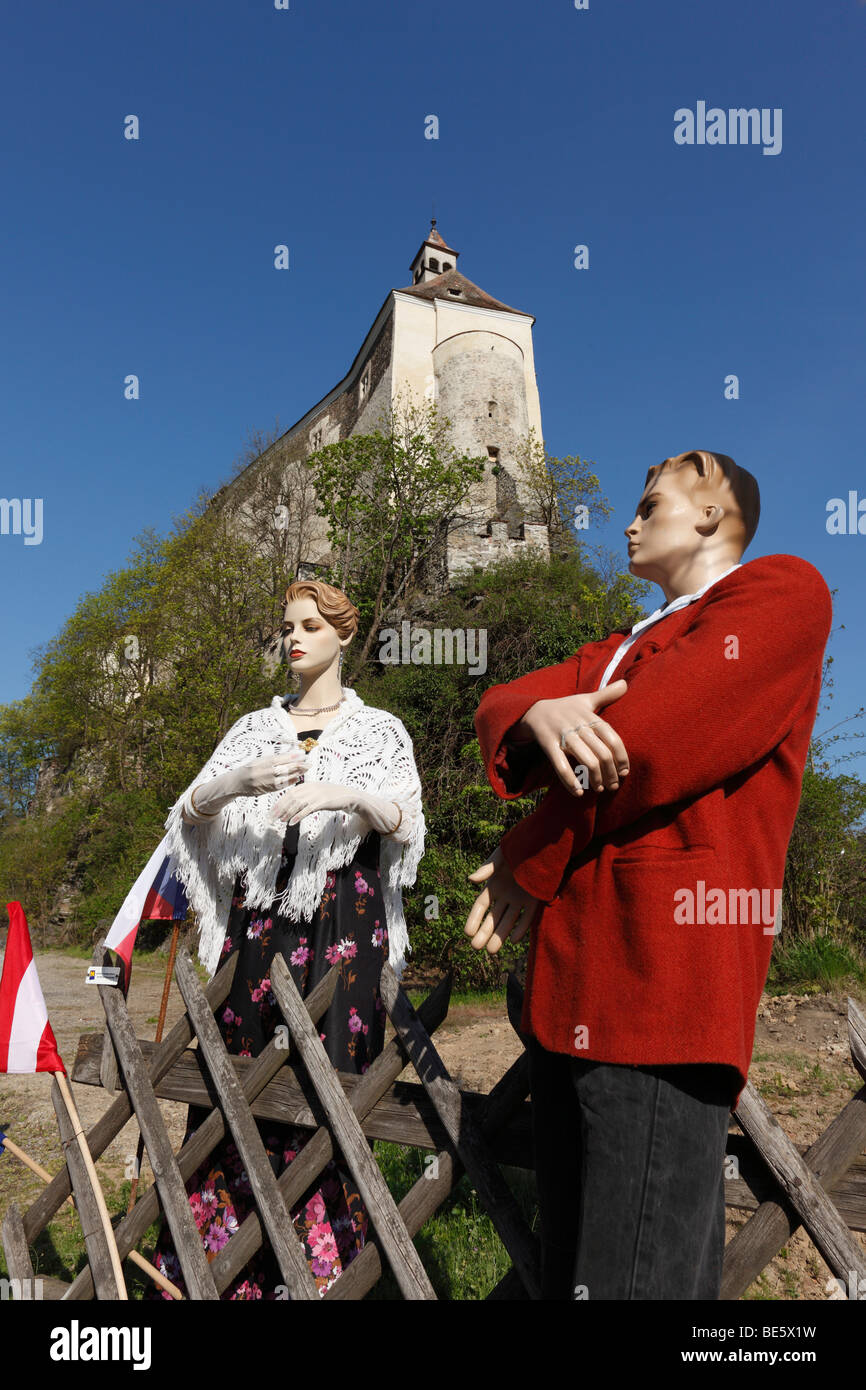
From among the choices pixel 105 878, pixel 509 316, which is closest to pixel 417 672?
pixel 105 878

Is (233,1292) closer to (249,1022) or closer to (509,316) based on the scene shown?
(249,1022)

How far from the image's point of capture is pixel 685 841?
1.27 meters

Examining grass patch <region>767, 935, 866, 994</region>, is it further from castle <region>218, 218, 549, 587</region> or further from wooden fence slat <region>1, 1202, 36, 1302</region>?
castle <region>218, 218, 549, 587</region>

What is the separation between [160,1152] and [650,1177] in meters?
2.05

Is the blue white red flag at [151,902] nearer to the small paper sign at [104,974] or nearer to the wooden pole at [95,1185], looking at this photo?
the small paper sign at [104,974]

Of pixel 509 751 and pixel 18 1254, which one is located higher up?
pixel 509 751

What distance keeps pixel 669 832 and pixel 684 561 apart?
0.56m

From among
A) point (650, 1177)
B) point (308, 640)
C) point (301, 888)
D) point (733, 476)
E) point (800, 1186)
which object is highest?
point (733, 476)

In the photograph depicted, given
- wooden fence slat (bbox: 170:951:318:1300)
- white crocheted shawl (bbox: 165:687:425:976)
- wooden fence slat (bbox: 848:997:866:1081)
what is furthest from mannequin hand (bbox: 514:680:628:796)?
wooden fence slat (bbox: 170:951:318:1300)

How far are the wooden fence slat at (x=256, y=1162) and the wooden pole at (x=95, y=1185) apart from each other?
0.47 metres

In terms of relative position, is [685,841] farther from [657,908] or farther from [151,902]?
[151,902]

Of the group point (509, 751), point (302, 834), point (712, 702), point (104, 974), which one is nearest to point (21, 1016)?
point (104, 974)
